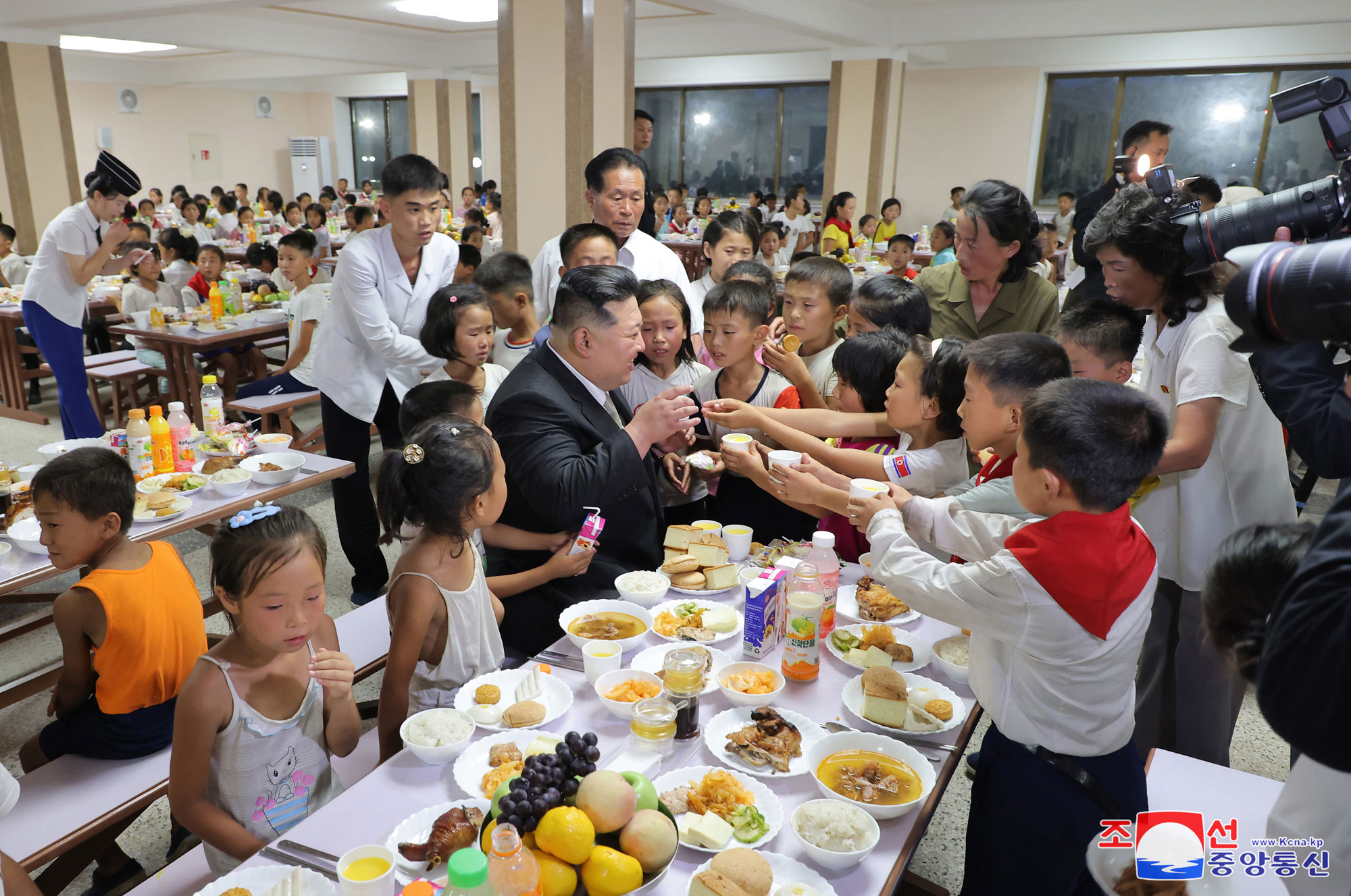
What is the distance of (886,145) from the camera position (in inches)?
441

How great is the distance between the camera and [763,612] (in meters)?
1.82

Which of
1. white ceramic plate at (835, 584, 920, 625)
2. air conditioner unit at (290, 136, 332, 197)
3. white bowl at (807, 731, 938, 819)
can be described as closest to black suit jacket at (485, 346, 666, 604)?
white ceramic plate at (835, 584, 920, 625)

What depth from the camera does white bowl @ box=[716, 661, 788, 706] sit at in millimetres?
1672

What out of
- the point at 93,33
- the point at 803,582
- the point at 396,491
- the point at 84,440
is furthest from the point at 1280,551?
the point at 93,33

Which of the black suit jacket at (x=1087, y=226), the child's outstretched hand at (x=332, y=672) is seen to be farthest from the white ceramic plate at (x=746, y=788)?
the black suit jacket at (x=1087, y=226)

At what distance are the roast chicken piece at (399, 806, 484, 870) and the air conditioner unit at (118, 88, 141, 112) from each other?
2069 centimetres

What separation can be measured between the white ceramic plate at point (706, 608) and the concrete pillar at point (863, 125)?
32.5ft

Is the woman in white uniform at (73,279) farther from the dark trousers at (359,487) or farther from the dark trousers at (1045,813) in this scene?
the dark trousers at (1045,813)

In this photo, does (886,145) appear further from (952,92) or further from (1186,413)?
(1186,413)

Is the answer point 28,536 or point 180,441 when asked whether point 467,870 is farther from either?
point 180,441

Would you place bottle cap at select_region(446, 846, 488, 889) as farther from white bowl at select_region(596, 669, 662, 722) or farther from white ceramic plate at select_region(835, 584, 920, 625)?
white ceramic plate at select_region(835, 584, 920, 625)

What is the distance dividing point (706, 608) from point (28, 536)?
83.9 inches

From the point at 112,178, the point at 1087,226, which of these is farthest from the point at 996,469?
the point at 112,178

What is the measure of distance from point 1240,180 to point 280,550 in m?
13.0
